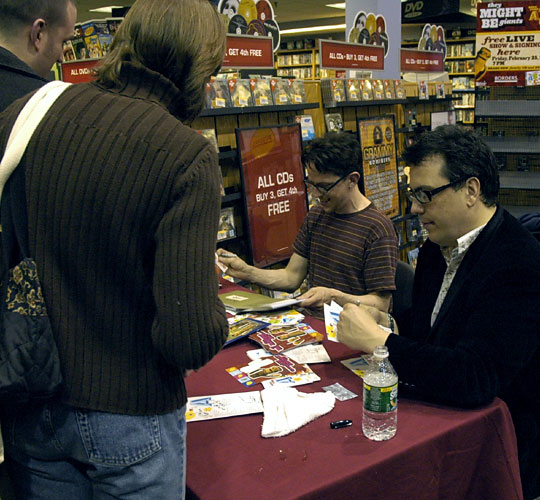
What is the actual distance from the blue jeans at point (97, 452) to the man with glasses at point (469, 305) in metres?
0.73

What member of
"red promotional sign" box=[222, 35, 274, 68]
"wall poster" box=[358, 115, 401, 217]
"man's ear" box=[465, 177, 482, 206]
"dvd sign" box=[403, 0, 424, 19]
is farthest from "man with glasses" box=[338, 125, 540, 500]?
"dvd sign" box=[403, 0, 424, 19]

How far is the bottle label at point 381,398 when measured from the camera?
51.7 inches

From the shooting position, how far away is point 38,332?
0.95 m

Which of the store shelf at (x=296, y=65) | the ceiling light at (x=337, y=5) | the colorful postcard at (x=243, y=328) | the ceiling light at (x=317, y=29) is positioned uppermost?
the ceiling light at (x=337, y=5)

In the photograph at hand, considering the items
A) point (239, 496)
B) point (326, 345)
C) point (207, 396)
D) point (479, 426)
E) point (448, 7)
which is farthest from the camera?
point (448, 7)

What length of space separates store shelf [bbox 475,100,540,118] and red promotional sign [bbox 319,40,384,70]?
207 cm

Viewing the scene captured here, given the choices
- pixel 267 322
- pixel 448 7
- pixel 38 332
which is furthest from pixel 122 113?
pixel 448 7

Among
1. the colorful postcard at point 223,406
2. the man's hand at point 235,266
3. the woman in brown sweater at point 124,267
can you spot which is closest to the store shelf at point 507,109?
the man's hand at point 235,266

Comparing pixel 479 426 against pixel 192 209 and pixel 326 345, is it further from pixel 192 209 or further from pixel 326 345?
pixel 192 209

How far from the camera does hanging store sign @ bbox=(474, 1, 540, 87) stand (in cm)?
603

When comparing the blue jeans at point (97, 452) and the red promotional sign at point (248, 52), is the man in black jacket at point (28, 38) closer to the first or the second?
the blue jeans at point (97, 452)

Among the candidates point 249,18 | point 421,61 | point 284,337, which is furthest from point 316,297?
point 421,61

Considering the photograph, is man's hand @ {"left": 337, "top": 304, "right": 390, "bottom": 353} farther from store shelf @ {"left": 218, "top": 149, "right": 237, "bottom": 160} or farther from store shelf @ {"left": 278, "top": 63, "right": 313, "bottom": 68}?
store shelf @ {"left": 278, "top": 63, "right": 313, "bottom": 68}

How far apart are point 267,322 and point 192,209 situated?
132 cm
